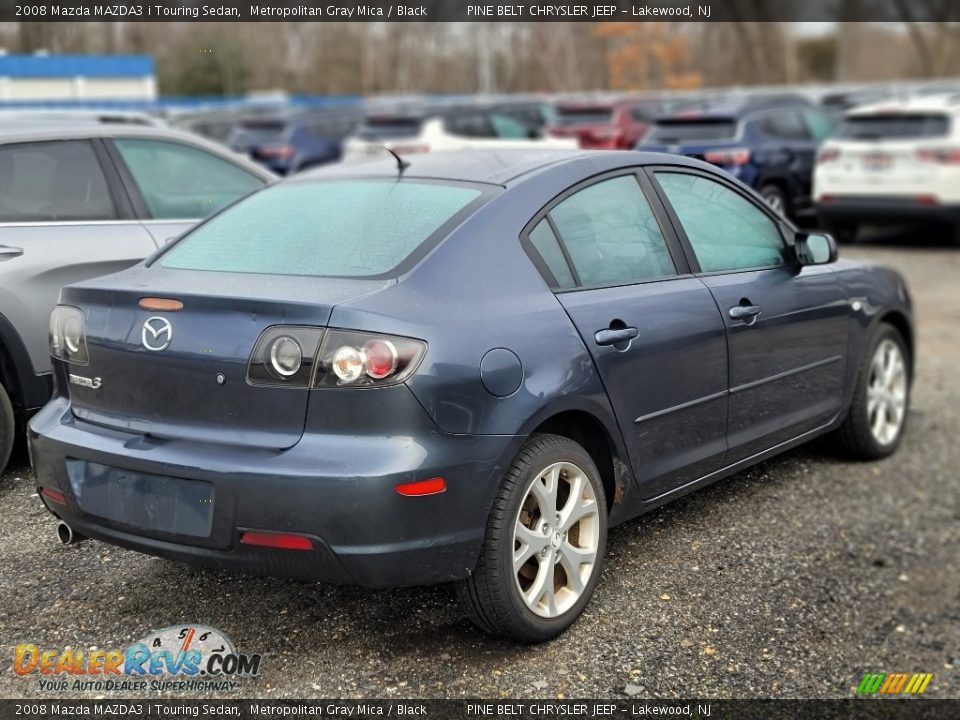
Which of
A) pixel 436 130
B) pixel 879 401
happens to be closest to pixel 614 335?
pixel 879 401

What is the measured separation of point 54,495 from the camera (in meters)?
3.74

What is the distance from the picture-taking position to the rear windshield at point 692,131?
1402 cm

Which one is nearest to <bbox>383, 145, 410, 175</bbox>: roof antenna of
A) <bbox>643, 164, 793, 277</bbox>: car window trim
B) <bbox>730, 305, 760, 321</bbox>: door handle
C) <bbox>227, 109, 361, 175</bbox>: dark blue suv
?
<bbox>643, 164, 793, 277</bbox>: car window trim

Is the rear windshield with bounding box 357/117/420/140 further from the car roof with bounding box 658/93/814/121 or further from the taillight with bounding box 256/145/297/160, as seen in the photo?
the car roof with bounding box 658/93/814/121

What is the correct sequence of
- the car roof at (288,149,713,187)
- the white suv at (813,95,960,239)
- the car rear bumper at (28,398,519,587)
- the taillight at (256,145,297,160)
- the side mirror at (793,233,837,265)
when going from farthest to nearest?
the taillight at (256,145,297,160) → the white suv at (813,95,960,239) → the side mirror at (793,233,837,265) → the car roof at (288,149,713,187) → the car rear bumper at (28,398,519,587)

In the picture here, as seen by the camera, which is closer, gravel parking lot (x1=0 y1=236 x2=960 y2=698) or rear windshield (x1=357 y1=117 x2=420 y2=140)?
gravel parking lot (x1=0 y1=236 x2=960 y2=698)

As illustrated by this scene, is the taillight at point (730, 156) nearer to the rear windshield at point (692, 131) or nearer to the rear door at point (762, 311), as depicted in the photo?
the rear windshield at point (692, 131)

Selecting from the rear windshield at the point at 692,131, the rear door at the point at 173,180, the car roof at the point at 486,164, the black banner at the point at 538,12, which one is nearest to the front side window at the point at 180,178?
the rear door at the point at 173,180

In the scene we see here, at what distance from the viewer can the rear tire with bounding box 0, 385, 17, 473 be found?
481cm

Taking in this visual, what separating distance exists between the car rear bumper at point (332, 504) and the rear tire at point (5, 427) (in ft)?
4.93

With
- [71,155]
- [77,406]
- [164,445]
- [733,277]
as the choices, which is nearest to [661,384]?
[733,277]

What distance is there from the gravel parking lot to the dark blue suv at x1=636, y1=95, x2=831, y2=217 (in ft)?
27.9

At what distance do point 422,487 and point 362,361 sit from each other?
40 cm

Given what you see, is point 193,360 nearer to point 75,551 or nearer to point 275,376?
point 275,376
